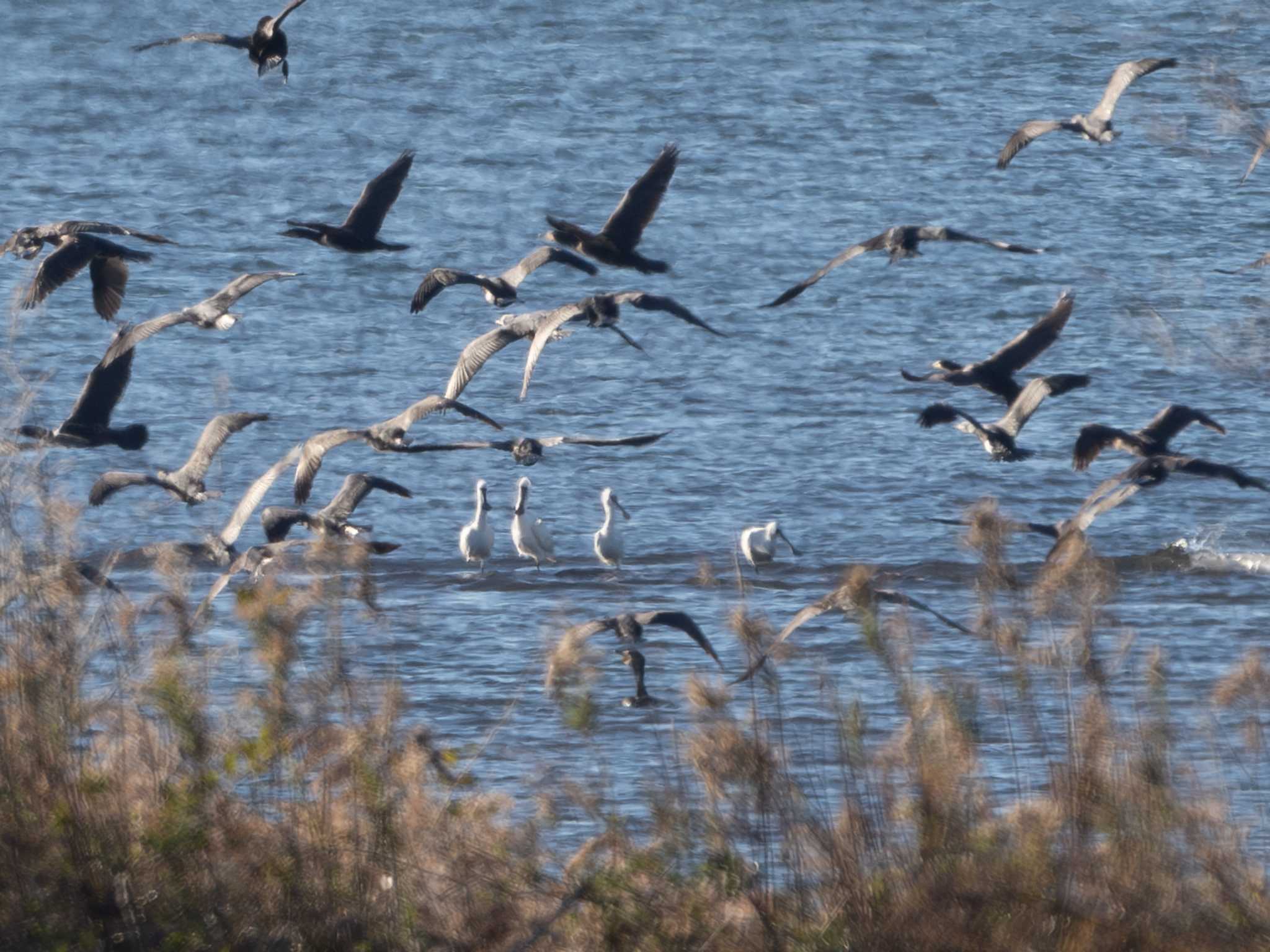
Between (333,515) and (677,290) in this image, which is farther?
(677,290)

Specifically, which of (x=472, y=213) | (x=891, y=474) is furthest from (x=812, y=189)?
(x=891, y=474)

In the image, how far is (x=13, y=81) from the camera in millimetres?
35375

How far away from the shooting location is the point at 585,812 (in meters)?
5.33

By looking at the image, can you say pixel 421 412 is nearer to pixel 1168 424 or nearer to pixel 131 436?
pixel 131 436

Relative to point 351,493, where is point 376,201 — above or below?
above

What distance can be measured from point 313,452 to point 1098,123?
3941 millimetres

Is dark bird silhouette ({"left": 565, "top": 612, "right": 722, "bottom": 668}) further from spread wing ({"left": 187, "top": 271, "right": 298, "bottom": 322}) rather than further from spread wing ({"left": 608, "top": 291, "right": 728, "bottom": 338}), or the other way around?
spread wing ({"left": 187, "top": 271, "right": 298, "bottom": 322})

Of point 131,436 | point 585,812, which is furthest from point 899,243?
point 585,812

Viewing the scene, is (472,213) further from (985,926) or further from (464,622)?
(985,926)

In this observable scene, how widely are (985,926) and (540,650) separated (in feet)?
21.5

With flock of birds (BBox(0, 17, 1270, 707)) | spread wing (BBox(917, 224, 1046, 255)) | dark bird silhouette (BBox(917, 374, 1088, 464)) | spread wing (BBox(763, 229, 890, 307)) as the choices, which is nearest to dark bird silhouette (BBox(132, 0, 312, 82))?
flock of birds (BBox(0, 17, 1270, 707))

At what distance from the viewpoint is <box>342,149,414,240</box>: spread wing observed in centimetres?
959

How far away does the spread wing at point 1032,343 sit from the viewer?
9914 millimetres

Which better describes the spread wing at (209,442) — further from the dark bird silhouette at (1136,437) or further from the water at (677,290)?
the dark bird silhouette at (1136,437)
